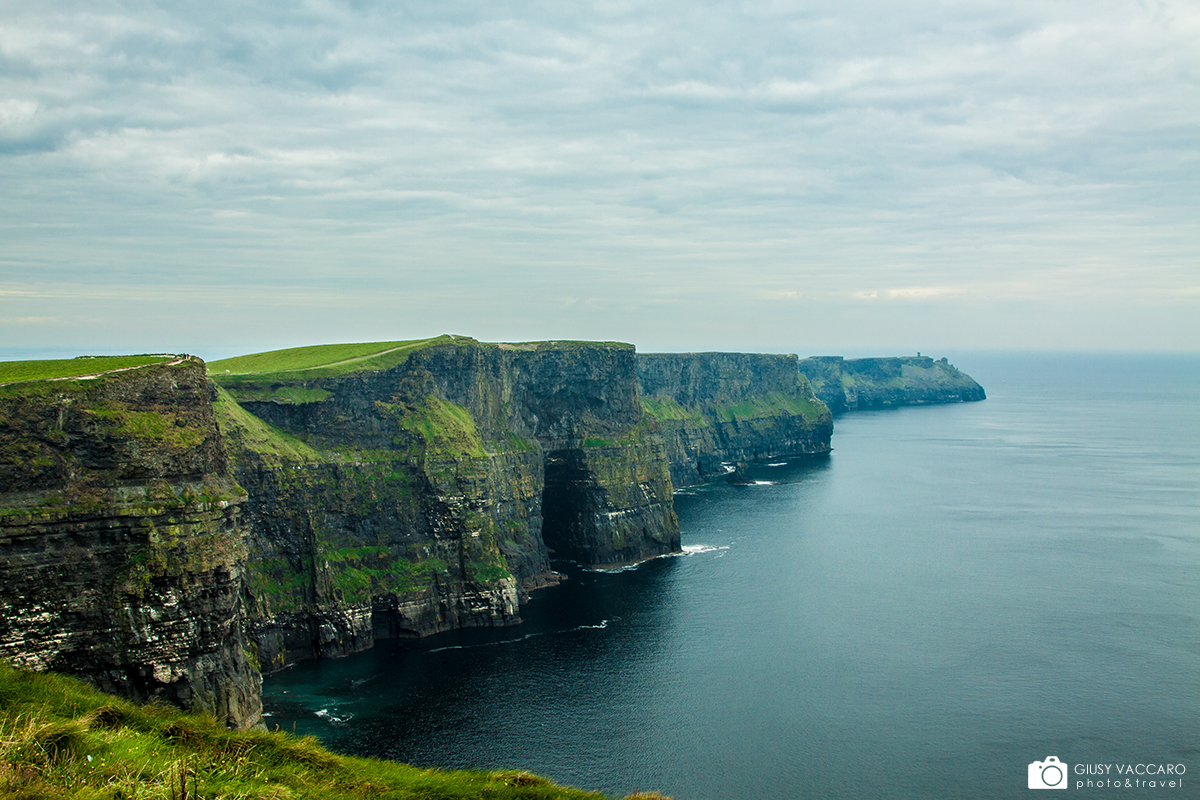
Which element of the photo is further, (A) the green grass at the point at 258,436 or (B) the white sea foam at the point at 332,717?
(A) the green grass at the point at 258,436

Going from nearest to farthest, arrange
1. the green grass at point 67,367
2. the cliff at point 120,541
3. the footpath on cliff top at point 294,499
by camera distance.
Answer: the cliff at point 120,541 → the footpath on cliff top at point 294,499 → the green grass at point 67,367

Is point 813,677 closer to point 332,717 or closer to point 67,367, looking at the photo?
point 332,717

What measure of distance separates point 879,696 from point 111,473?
237 ft

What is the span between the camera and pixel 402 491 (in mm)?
105500

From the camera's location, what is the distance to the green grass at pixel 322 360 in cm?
10831

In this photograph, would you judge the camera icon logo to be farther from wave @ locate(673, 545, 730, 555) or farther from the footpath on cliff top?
wave @ locate(673, 545, 730, 555)

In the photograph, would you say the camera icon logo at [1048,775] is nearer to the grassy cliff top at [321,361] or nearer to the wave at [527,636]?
the wave at [527,636]

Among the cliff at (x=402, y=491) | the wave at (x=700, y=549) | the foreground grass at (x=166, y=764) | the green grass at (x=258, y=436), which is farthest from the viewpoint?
the wave at (x=700, y=549)

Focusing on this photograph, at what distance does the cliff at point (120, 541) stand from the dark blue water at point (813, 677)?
16135 millimetres

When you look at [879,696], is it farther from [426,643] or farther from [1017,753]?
[426,643]

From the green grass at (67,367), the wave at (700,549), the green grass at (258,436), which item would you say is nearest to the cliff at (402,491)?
the green grass at (258,436)

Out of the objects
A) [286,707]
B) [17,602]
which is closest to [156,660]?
[17,602]

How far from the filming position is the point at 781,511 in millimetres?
177750

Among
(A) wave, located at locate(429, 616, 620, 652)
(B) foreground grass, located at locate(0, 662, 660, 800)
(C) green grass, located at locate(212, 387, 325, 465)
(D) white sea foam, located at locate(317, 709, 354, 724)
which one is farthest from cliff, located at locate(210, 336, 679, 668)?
(B) foreground grass, located at locate(0, 662, 660, 800)
